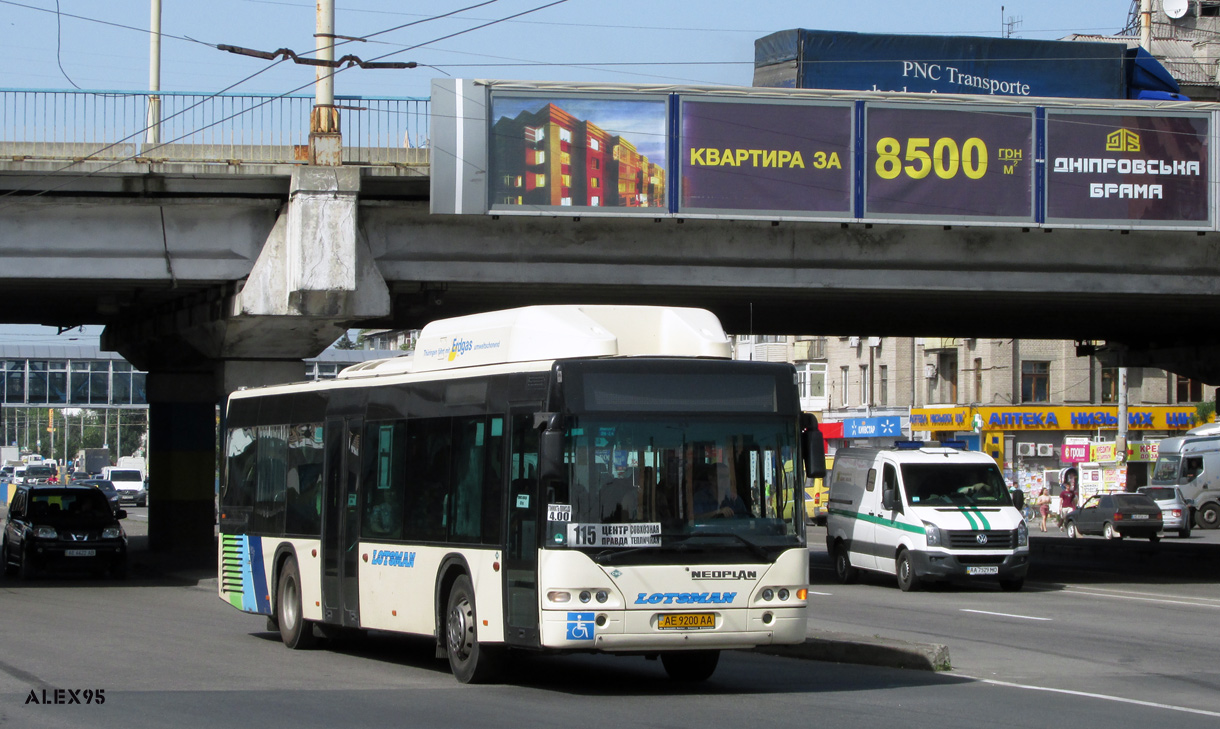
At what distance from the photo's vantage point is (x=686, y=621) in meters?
10.9

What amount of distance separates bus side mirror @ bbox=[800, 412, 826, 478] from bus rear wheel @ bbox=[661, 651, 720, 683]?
175 cm

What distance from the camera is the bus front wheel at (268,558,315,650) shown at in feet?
49.1

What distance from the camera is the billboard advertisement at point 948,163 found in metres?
21.9

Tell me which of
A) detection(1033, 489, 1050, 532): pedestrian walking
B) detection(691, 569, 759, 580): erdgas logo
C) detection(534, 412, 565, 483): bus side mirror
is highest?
detection(534, 412, 565, 483): bus side mirror

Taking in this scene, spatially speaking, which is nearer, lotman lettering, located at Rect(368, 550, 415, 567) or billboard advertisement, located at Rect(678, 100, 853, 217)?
lotman lettering, located at Rect(368, 550, 415, 567)

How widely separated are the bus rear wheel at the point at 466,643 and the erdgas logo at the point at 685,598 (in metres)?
1.52

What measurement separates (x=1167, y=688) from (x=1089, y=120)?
1239cm

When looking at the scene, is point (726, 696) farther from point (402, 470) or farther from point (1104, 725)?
point (402, 470)

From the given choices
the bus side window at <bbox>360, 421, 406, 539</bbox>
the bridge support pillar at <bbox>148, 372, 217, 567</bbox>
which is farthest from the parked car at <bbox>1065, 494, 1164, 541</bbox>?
the bus side window at <bbox>360, 421, 406, 539</bbox>

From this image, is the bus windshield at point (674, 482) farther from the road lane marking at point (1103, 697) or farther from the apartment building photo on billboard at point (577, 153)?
the apartment building photo on billboard at point (577, 153)

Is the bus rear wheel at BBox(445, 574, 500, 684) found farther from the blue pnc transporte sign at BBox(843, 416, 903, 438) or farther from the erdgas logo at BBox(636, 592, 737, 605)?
the blue pnc transporte sign at BBox(843, 416, 903, 438)

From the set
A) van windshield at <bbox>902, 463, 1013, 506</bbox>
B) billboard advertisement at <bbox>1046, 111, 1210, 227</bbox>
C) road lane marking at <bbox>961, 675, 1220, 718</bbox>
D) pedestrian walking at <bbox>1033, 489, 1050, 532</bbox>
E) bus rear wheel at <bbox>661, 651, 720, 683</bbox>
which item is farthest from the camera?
pedestrian walking at <bbox>1033, 489, 1050, 532</bbox>

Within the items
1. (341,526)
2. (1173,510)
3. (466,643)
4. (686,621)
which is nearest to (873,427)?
(1173,510)

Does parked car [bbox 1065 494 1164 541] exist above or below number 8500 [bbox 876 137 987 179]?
below
